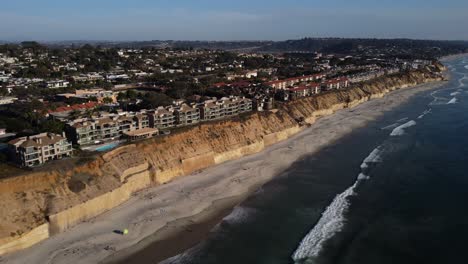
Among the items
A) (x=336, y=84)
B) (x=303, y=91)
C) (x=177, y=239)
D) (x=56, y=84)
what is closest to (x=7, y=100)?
(x=56, y=84)

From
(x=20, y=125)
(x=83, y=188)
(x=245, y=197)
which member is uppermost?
(x=20, y=125)

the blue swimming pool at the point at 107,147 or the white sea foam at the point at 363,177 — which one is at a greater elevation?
the blue swimming pool at the point at 107,147

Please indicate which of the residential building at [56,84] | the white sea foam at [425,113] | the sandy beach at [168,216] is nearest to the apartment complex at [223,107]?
the sandy beach at [168,216]

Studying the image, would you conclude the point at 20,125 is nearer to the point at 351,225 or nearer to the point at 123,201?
the point at 123,201

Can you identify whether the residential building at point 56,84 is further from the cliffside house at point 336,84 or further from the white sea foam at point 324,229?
the white sea foam at point 324,229

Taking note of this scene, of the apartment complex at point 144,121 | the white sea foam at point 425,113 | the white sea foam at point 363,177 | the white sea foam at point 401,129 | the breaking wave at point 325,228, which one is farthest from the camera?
the white sea foam at point 425,113

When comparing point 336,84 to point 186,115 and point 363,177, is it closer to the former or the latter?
point 186,115

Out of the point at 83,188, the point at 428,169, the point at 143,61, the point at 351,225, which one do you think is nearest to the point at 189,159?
the point at 83,188
